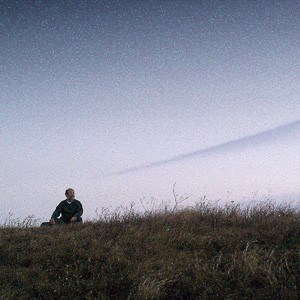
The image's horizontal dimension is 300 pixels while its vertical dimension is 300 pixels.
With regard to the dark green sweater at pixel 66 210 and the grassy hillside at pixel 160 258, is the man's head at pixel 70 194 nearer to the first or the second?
the dark green sweater at pixel 66 210

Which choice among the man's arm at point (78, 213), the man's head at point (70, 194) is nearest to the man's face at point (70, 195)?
the man's head at point (70, 194)

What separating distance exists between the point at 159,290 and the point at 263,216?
4.59m

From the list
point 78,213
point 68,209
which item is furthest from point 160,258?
point 68,209

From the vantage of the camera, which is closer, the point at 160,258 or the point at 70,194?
the point at 160,258

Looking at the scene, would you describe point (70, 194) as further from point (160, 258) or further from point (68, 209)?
point (160, 258)

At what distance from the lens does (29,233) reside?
8.37 m

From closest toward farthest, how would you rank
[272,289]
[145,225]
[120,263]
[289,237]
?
[272,289] → [120,263] → [289,237] → [145,225]

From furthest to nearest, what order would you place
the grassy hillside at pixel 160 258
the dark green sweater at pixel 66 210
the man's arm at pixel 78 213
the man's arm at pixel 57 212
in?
1. the dark green sweater at pixel 66 210
2. the man's arm at pixel 57 212
3. the man's arm at pixel 78 213
4. the grassy hillside at pixel 160 258

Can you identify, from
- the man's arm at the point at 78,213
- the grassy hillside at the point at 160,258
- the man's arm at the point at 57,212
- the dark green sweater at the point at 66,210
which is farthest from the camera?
the dark green sweater at the point at 66,210

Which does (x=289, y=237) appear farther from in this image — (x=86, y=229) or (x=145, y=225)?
(x=86, y=229)

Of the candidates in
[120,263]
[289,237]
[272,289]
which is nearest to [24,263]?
[120,263]

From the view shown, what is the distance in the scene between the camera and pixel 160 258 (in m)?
6.40

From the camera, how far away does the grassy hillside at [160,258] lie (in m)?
5.28

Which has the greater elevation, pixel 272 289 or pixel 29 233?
pixel 29 233
